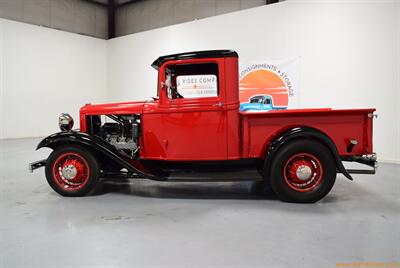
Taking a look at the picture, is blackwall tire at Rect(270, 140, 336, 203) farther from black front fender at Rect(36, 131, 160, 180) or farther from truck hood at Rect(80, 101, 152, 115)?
truck hood at Rect(80, 101, 152, 115)

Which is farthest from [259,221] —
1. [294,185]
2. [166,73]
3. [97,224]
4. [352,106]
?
[352,106]

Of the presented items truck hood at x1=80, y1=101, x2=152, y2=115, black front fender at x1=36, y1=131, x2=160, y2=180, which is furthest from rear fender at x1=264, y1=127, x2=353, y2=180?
truck hood at x1=80, y1=101, x2=152, y2=115

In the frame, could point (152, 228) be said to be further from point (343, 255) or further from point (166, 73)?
point (166, 73)

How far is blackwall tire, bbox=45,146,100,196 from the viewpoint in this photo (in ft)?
9.77

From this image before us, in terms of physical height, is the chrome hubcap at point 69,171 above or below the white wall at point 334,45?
below

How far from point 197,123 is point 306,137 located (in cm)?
111

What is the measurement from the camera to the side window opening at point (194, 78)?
9.98ft

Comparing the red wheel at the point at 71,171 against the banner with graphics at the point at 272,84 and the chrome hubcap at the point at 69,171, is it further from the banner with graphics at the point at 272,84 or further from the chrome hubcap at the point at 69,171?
the banner with graphics at the point at 272,84

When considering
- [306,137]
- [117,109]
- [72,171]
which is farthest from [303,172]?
[72,171]

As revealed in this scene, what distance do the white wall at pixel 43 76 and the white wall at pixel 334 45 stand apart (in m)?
5.06

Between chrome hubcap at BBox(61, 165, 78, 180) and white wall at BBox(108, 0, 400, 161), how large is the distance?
487 centimetres

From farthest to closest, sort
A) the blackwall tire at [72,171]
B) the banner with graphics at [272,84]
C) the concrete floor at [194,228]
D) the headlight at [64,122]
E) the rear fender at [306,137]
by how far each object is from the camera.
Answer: the banner with graphics at [272,84], the headlight at [64,122], the blackwall tire at [72,171], the rear fender at [306,137], the concrete floor at [194,228]

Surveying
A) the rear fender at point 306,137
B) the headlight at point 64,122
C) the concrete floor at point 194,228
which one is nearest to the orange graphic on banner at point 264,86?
the concrete floor at point 194,228

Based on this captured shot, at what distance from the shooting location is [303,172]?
2.71m
